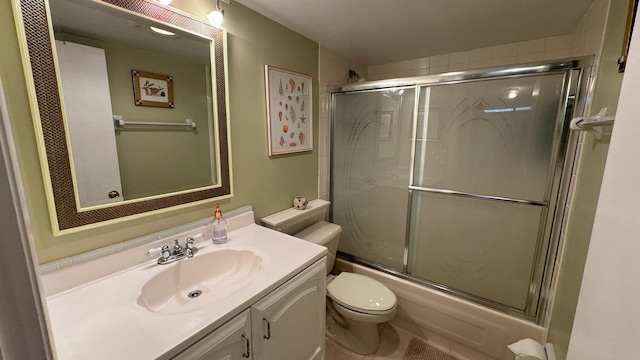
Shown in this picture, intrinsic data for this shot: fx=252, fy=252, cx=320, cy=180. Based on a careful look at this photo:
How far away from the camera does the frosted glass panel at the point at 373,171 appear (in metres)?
1.93

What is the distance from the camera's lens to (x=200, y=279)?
1.17 meters

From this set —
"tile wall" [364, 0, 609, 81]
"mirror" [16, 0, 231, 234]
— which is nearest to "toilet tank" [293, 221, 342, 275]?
"mirror" [16, 0, 231, 234]

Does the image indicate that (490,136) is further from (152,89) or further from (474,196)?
(152,89)

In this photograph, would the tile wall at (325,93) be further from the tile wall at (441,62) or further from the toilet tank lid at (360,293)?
the toilet tank lid at (360,293)

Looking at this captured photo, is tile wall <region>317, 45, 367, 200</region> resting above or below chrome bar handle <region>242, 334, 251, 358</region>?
above

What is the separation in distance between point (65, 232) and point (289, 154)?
3.89 feet

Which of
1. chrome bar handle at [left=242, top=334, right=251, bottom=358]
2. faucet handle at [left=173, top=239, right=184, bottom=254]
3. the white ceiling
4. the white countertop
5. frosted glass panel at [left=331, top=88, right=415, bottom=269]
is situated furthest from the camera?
frosted glass panel at [left=331, top=88, right=415, bottom=269]

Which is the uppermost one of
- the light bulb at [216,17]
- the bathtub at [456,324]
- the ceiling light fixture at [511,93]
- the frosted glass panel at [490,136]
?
the light bulb at [216,17]

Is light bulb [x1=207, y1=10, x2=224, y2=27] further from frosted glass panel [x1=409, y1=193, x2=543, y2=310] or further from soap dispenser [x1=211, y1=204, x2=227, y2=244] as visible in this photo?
frosted glass panel [x1=409, y1=193, x2=543, y2=310]

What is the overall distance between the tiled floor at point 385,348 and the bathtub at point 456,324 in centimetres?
7

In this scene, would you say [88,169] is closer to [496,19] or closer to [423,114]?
[423,114]

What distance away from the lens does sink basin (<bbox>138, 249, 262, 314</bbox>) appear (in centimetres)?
101

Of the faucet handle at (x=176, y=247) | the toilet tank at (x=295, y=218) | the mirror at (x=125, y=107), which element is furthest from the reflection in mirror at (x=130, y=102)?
the toilet tank at (x=295, y=218)

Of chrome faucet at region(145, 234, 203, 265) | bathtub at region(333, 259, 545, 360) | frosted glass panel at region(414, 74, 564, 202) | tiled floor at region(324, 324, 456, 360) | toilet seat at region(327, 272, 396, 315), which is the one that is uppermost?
frosted glass panel at region(414, 74, 564, 202)
